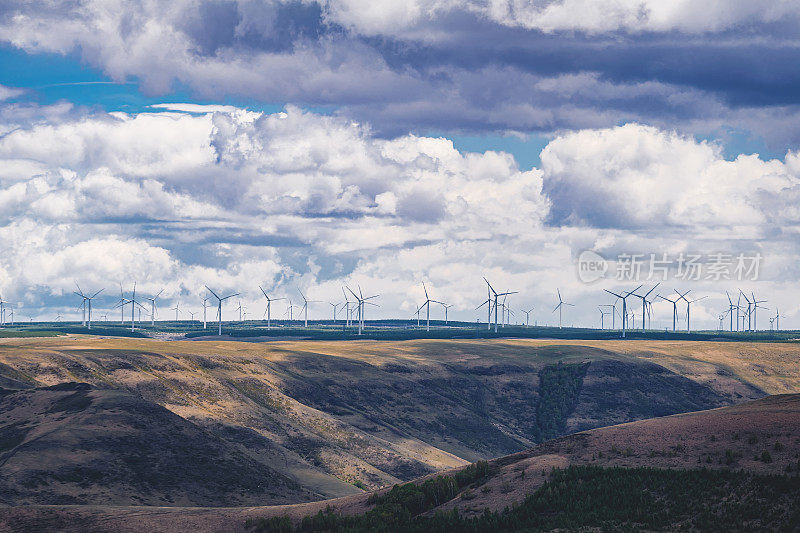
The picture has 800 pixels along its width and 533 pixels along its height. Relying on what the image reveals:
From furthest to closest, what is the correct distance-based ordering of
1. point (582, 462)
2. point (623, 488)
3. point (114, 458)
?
point (114, 458)
point (582, 462)
point (623, 488)

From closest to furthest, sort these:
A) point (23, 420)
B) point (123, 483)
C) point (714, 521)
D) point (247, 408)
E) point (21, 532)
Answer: point (714, 521)
point (21, 532)
point (123, 483)
point (23, 420)
point (247, 408)

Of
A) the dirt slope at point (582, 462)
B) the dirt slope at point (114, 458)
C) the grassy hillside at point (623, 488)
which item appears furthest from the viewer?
the dirt slope at point (114, 458)

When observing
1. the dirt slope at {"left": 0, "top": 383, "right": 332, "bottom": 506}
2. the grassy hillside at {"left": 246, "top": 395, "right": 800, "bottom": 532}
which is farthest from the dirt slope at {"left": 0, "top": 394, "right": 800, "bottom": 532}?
the dirt slope at {"left": 0, "top": 383, "right": 332, "bottom": 506}

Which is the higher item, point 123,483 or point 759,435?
point 759,435

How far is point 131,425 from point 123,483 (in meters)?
18.3

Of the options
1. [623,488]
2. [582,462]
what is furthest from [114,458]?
[623,488]

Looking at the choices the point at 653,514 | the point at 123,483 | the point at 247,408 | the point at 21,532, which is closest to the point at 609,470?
the point at 653,514

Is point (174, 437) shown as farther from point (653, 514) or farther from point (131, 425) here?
point (653, 514)

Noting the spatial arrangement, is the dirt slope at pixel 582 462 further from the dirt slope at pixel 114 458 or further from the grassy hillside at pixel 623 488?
the dirt slope at pixel 114 458

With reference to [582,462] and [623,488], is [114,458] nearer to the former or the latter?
[582,462]

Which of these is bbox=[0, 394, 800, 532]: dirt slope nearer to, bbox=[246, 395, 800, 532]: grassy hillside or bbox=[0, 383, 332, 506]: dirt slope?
bbox=[246, 395, 800, 532]: grassy hillside

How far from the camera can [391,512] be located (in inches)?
3329

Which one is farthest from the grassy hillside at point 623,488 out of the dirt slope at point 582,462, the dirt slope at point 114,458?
the dirt slope at point 114,458

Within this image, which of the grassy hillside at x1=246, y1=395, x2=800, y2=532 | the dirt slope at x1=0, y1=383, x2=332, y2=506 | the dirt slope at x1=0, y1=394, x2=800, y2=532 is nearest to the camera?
the grassy hillside at x1=246, y1=395, x2=800, y2=532
